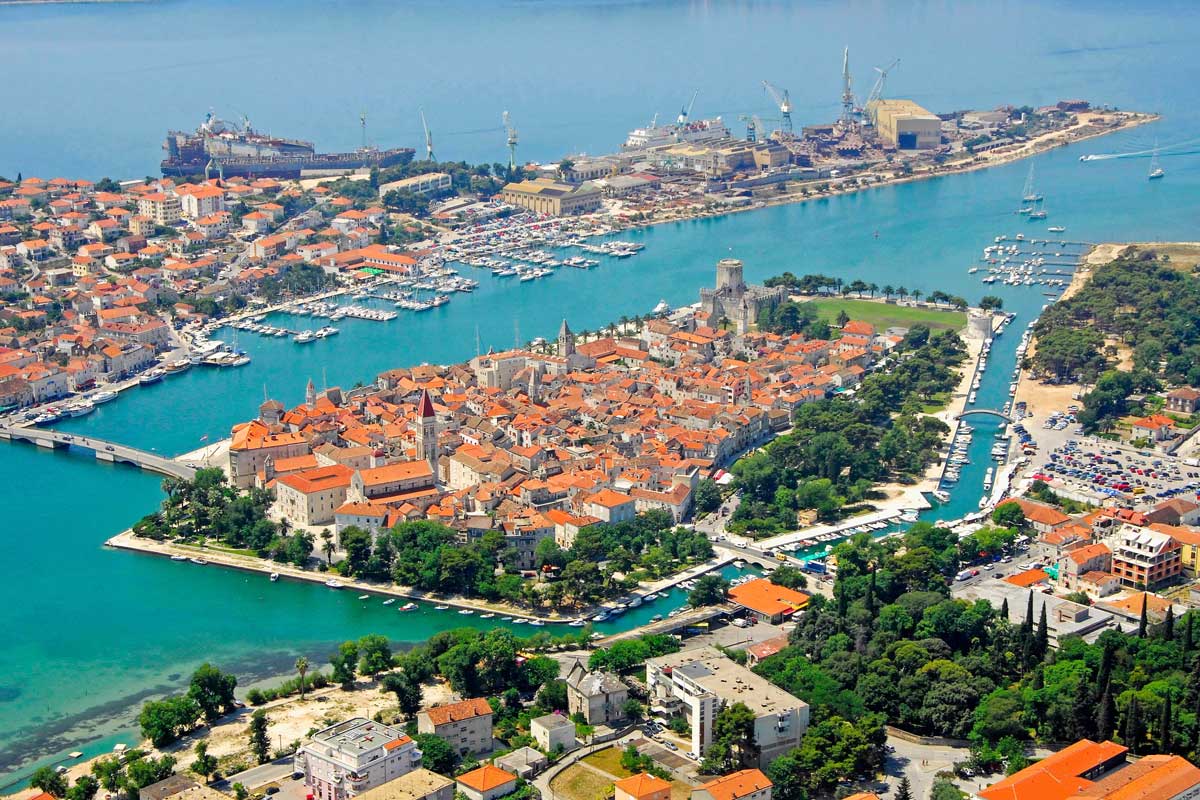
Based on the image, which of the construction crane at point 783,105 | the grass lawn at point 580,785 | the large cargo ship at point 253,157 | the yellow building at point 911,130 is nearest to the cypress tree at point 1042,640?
the grass lawn at point 580,785

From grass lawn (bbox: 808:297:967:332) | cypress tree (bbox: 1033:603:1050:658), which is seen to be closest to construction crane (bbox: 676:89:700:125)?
grass lawn (bbox: 808:297:967:332)

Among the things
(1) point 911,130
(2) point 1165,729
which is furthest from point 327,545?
(1) point 911,130

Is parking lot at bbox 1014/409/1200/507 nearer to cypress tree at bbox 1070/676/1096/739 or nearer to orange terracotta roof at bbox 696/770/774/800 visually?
cypress tree at bbox 1070/676/1096/739

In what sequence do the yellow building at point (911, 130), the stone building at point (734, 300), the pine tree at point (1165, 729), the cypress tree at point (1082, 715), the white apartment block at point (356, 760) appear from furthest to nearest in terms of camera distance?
the yellow building at point (911, 130), the stone building at point (734, 300), the cypress tree at point (1082, 715), the pine tree at point (1165, 729), the white apartment block at point (356, 760)

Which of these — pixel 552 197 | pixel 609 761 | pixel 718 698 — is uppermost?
pixel 552 197

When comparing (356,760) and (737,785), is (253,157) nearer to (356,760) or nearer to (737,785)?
(356,760)

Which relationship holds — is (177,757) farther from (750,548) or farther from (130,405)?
(130,405)

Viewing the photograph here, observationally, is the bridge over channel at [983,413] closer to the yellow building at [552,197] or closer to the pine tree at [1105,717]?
the pine tree at [1105,717]
